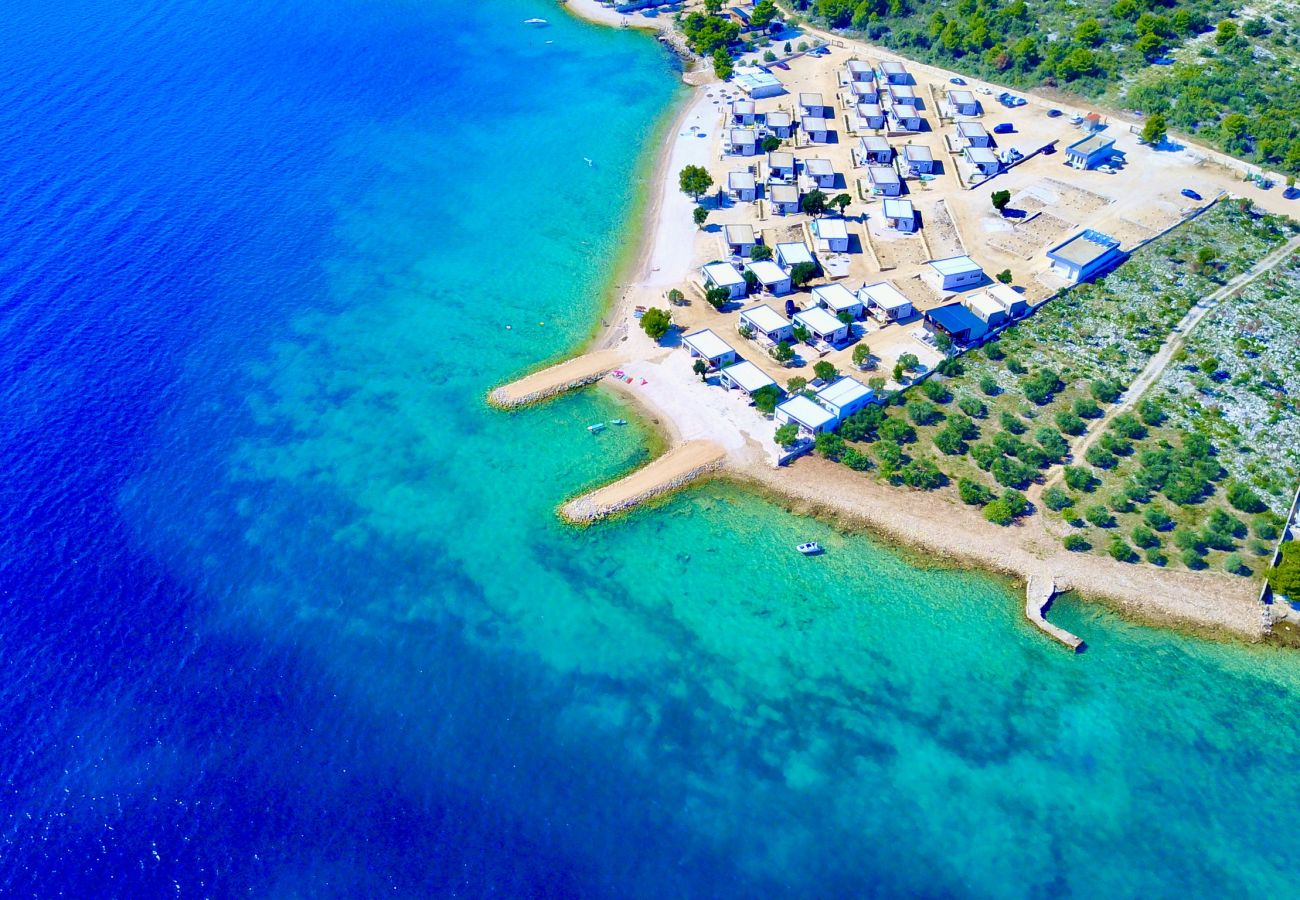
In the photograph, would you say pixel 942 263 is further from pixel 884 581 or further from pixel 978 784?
pixel 978 784

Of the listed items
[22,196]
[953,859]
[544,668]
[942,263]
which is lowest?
[953,859]

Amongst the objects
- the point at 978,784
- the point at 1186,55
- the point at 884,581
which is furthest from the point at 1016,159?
the point at 978,784

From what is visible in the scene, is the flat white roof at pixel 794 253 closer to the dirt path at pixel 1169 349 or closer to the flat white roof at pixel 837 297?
the flat white roof at pixel 837 297

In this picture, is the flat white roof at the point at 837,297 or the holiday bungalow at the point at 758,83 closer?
the flat white roof at the point at 837,297

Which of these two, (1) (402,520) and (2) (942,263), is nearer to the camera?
(1) (402,520)

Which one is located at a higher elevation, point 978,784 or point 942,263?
point 942,263

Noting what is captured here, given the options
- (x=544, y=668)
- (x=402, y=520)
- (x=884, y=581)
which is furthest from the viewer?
(x=402, y=520)

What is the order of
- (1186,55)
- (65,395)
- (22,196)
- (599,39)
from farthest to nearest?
(599,39) < (1186,55) < (22,196) < (65,395)

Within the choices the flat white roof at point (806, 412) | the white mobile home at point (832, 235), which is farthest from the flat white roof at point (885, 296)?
the flat white roof at point (806, 412)

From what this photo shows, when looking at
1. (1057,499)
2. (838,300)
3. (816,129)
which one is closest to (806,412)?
(838,300)
